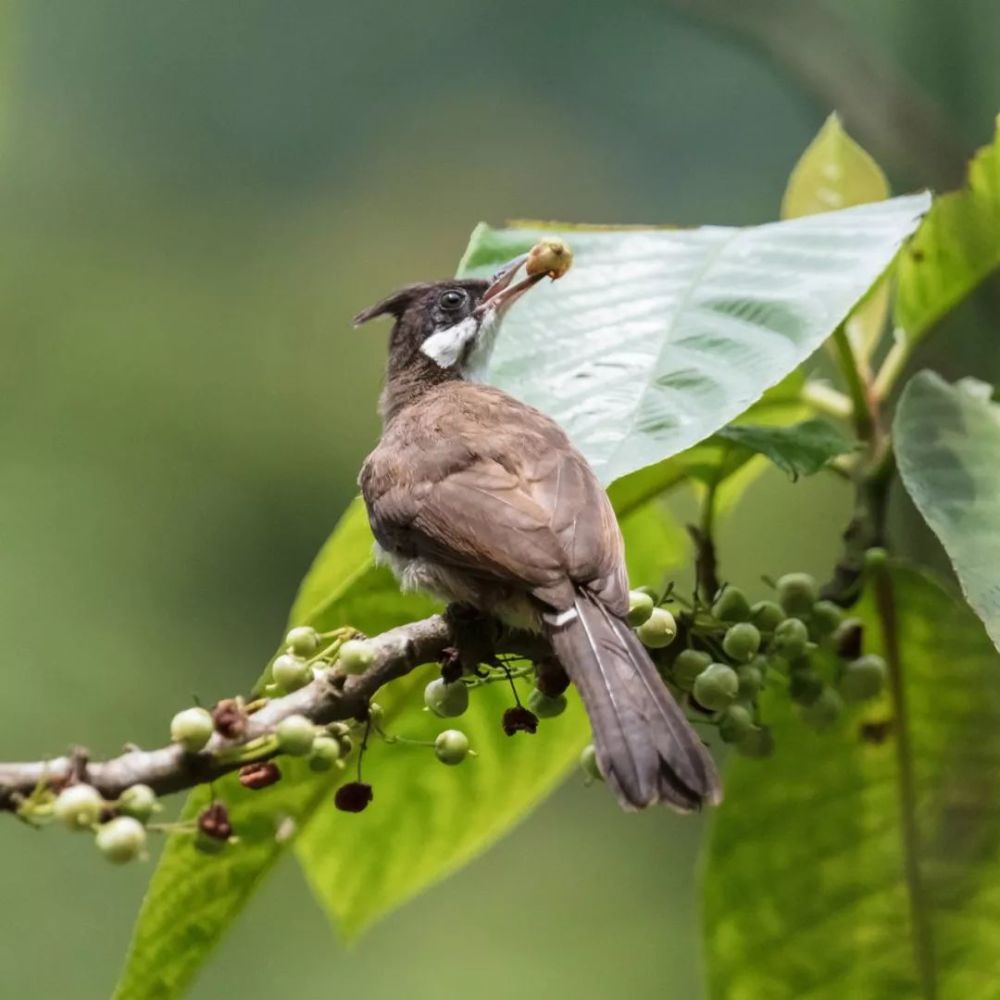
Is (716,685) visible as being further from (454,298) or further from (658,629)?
(454,298)

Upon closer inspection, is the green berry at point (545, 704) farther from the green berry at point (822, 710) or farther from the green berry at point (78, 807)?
the green berry at point (78, 807)

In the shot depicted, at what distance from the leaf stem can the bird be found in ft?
1.06

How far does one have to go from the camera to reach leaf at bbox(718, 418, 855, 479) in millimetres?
1353

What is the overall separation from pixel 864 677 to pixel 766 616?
191 mm

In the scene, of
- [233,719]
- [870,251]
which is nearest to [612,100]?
[870,251]

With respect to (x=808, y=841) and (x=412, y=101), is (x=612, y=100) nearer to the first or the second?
(x=412, y=101)

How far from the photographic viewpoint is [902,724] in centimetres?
152

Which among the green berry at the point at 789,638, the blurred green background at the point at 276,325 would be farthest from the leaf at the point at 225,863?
the blurred green background at the point at 276,325

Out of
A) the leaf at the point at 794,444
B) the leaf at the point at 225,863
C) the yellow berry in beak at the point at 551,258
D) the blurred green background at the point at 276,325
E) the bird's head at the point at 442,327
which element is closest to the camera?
the leaf at the point at 225,863

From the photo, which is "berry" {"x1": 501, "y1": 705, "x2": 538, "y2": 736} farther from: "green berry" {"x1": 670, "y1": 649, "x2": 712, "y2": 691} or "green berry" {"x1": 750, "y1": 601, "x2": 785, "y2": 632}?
"green berry" {"x1": 750, "y1": 601, "x2": 785, "y2": 632}

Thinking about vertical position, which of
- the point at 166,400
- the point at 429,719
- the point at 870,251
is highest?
the point at 166,400

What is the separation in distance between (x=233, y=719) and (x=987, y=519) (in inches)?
26.3

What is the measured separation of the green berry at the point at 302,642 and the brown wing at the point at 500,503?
0.87ft

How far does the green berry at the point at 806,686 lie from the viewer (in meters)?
1.33
